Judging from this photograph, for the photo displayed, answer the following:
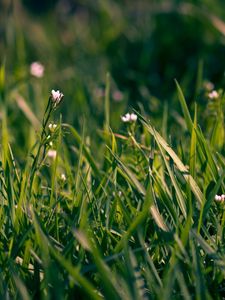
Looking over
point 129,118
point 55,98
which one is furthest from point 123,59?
point 55,98

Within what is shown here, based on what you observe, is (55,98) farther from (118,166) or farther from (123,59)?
(123,59)

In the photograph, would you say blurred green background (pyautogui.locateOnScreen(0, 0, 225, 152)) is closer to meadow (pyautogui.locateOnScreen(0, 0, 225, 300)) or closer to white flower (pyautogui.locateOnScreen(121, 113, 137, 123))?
meadow (pyautogui.locateOnScreen(0, 0, 225, 300))

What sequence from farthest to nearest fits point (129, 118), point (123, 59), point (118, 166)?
1. point (123, 59)
2. point (129, 118)
3. point (118, 166)

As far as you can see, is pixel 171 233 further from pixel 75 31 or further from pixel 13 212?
pixel 75 31

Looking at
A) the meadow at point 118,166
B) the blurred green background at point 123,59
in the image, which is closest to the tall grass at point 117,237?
the meadow at point 118,166

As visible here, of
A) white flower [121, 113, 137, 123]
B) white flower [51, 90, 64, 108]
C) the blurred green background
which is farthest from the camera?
the blurred green background

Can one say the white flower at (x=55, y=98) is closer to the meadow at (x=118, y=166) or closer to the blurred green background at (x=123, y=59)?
the meadow at (x=118, y=166)

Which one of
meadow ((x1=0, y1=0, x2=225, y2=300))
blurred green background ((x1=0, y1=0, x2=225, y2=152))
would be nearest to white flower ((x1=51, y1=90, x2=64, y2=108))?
meadow ((x1=0, y1=0, x2=225, y2=300))
